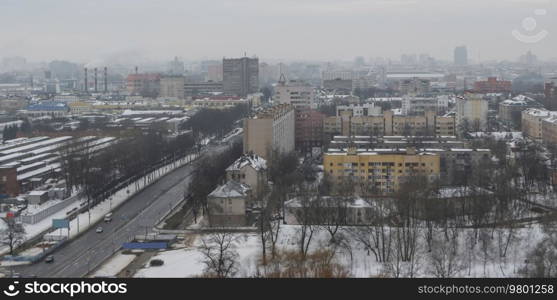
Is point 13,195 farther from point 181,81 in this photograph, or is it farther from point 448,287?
point 181,81

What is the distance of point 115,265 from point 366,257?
1.67 m

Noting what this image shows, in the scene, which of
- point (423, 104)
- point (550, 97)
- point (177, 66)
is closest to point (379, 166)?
point (423, 104)

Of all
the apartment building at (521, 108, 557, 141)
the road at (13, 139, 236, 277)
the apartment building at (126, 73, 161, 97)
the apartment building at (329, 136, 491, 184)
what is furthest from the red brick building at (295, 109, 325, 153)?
the apartment building at (126, 73, 161, 97)

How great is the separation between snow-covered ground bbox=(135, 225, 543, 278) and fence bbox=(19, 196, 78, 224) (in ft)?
5.61

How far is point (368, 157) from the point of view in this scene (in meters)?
7.52

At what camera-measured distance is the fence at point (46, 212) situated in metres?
6.21

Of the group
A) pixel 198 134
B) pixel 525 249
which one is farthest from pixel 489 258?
pixel 198 134

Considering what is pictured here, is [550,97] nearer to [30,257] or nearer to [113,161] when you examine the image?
[113,161]

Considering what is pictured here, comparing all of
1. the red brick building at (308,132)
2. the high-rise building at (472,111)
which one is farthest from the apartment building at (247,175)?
the high-rise building at (472,111)

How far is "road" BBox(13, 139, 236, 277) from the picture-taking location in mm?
4676

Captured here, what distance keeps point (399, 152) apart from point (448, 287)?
6.51m

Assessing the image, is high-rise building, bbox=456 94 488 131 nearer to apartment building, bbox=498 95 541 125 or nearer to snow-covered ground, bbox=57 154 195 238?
apartment building, bbox=498 95 541 125

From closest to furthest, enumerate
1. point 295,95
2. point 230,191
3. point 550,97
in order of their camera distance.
Answer: 1. point 230,191
2. point 295,95
3. point 550,97

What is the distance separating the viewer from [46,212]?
6527 millimetres
